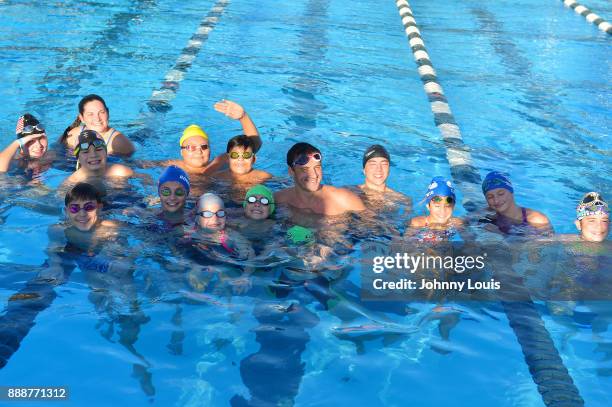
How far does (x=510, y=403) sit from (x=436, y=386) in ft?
1.08

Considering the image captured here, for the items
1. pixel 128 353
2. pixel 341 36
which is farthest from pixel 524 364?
pixel 341 36

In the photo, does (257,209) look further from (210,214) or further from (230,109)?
(230,109)

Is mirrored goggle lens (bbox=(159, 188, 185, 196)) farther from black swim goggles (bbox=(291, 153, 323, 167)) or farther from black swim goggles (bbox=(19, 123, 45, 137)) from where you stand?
black swim goggles (bbox=(19, 123, 45, 137))

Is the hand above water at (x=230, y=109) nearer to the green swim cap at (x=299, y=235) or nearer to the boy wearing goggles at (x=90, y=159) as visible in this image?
the boy wearing goggles at (x=90, y=159)

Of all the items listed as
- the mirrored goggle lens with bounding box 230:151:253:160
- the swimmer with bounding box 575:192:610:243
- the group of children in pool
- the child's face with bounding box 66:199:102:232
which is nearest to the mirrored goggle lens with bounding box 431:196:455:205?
the group of children in pool

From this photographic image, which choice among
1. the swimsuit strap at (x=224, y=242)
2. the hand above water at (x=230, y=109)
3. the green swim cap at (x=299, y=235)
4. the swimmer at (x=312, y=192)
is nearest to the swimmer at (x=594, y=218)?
the swimmer at (x=312, y=192)

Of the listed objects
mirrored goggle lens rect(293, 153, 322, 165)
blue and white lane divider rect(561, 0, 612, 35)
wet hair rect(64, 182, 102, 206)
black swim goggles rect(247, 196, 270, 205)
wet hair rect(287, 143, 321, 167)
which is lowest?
black swim goggles rect(247, 196, 270, 205)

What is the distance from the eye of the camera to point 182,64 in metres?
9.60

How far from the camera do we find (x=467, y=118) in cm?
816

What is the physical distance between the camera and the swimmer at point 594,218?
496cm

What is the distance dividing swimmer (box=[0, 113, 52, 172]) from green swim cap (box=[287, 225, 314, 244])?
2.32 m

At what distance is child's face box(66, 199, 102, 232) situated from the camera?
4.68 meters

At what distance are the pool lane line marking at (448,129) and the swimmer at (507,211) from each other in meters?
0.50

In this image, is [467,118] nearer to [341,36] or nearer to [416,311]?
[341,36]
